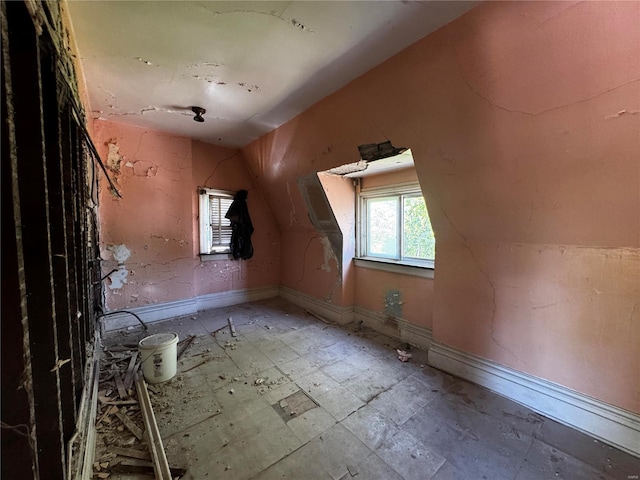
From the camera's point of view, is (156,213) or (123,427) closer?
(123,427)

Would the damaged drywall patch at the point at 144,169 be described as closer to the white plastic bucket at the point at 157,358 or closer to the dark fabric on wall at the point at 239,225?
the dark fabric on wall at the point at 239,225

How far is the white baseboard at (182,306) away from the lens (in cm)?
324

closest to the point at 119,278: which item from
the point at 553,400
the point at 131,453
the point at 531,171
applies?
the point at 131,453

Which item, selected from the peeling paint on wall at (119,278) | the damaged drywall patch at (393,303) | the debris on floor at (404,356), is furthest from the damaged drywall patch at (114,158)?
the debris on floor at (404,356)

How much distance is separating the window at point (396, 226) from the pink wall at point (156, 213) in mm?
2192

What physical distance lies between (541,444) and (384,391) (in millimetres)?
966

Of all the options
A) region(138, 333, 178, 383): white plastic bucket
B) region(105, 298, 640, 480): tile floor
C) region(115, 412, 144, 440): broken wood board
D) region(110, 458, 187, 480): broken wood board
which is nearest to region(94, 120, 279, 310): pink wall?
region(105, 298, 640, 480): tile floor

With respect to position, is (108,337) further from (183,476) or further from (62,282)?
(62,282)

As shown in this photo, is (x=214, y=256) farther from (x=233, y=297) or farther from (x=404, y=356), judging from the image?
(x=404, y=356)

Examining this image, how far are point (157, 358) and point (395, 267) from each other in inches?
98.0

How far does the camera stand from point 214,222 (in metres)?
4.02

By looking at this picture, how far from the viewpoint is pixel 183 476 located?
1.37 m

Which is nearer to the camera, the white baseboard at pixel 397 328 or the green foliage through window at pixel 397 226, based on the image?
the white baseboard at pixel 397 328

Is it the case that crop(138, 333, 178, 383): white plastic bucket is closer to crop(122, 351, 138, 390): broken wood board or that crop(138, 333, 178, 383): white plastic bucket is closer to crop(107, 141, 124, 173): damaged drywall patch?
crop(122, 351, 138, 390): broken wood board
